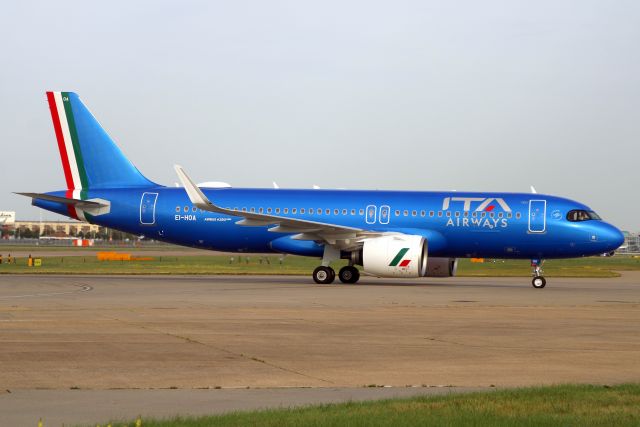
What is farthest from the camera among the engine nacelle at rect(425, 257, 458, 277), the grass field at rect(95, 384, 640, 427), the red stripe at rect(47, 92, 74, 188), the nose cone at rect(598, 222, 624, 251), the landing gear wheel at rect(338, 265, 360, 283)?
the red stripe at rect(47, 92, 74, 188)

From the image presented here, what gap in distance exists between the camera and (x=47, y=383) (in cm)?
1055

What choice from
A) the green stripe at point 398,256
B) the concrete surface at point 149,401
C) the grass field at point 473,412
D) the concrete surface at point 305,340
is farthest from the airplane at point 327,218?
the grass field at point 473,412

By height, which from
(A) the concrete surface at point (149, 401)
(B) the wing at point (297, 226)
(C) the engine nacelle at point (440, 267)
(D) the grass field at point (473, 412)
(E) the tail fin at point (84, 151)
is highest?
(E) the tail fin at point (84, 151)

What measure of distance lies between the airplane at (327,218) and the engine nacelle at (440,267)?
0.04 meters

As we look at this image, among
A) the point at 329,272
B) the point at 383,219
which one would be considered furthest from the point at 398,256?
the point at 329,272

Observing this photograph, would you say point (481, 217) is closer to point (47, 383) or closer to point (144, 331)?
point (144, 331)

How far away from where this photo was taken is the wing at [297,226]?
1258 inches

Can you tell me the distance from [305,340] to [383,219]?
19064 mm

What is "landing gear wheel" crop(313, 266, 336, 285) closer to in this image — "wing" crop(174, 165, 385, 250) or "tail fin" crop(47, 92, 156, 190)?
"wing" crop(174, 165, 385, 250)

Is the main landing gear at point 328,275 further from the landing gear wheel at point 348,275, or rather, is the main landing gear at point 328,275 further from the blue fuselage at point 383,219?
the blue fuselage at point 383,219

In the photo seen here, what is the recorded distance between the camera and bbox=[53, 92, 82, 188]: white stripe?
36.7m

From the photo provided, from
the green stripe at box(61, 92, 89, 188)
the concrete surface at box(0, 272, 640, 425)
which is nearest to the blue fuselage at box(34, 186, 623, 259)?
the green stripe at box(61, 92, 89, 188)

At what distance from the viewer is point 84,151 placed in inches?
1446

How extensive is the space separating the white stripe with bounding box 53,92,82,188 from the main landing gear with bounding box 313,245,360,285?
10.5m
